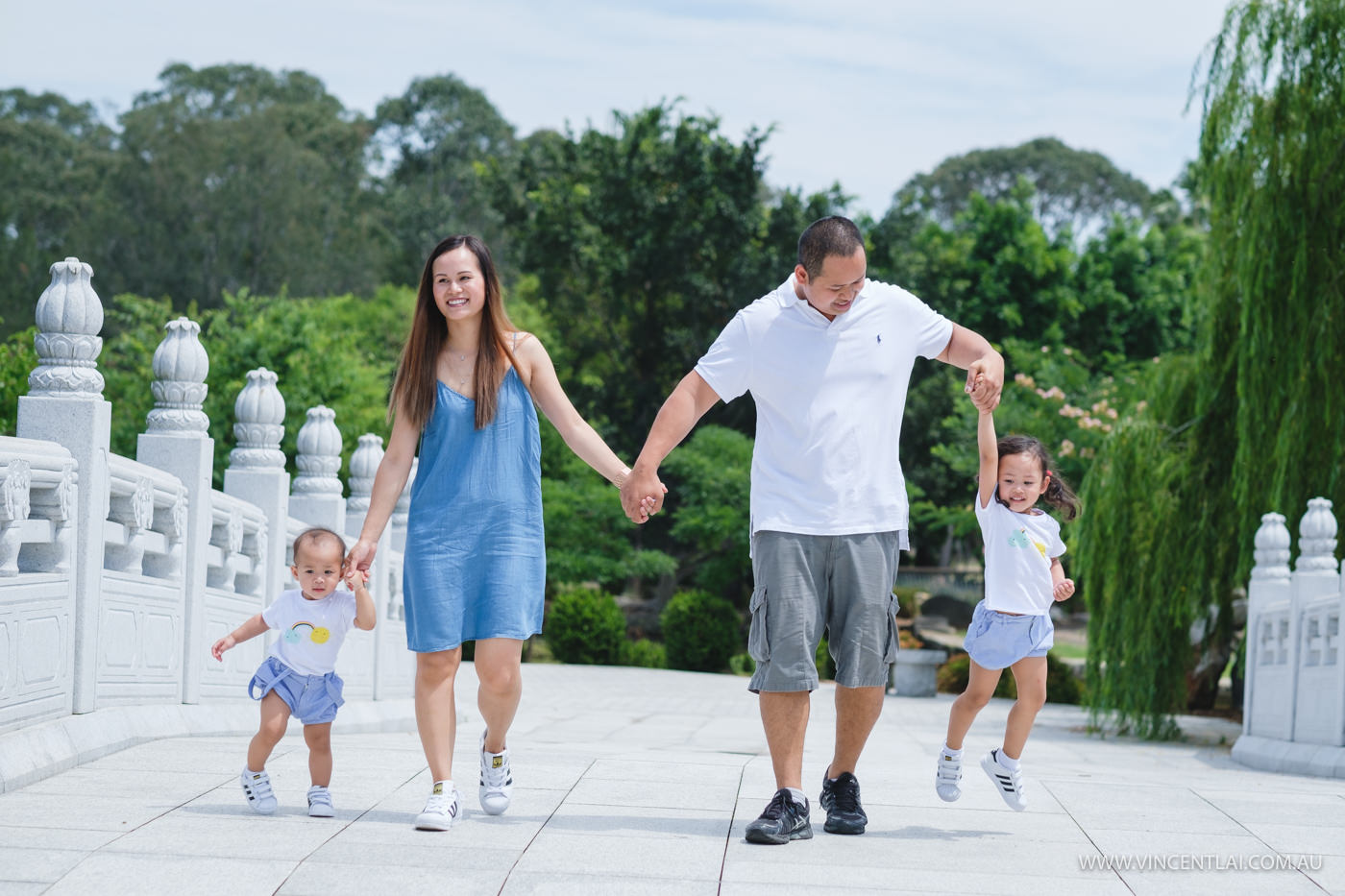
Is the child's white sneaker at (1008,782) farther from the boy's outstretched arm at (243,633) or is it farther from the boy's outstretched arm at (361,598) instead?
the boy's outstretched arm at (243,633)

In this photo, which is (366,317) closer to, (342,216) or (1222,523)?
(342,216)

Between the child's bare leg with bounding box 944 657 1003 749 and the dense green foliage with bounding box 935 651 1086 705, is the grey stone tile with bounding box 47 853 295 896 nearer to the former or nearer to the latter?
the child's bare leg with bounding box 944 657 1003 749

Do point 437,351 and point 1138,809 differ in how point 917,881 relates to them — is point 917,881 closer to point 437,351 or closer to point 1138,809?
point 1138,809

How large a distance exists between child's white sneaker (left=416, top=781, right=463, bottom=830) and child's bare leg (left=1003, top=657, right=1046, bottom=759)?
73.6 inches

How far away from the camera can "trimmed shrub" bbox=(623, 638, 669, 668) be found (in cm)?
2311

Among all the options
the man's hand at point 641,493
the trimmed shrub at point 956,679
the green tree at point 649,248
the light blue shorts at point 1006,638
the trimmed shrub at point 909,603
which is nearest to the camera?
the man's hand at point 641,493

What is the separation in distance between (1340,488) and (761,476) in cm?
841

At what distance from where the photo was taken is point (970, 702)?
4.93m

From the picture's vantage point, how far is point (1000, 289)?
99.0 feet

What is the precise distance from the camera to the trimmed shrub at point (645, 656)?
23.1m

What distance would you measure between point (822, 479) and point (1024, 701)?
120 centimetres

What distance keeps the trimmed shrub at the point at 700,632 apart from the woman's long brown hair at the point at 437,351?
18600mm

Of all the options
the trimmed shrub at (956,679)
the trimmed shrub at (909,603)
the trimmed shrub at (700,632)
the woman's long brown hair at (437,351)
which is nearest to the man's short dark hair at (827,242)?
the woman's long brown hair at (437,351)

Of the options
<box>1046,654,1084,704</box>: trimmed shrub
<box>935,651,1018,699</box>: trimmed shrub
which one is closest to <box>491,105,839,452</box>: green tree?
<box>935,651,1018,699</box>: trimmed shrub
